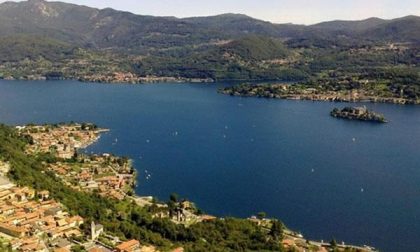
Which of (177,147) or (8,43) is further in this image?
(8,43)

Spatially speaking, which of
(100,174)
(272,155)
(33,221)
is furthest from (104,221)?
(272,155)

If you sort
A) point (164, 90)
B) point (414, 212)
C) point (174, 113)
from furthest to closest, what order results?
point (164, 90) → point (174, 113) → point (414, 212)

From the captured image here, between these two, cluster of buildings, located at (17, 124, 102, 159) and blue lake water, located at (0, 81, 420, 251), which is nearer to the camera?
blue lake water, located at (0, 81, 420, 251)

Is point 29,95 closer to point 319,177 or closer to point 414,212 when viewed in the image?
point 319,177

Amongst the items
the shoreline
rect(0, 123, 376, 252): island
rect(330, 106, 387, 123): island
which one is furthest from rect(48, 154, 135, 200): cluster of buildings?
the shoreline

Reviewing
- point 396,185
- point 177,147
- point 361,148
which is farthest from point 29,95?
point 396,185

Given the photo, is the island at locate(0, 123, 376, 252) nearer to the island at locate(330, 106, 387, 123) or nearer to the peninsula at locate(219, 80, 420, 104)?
the island at locate(330, 106, 387, 123)
